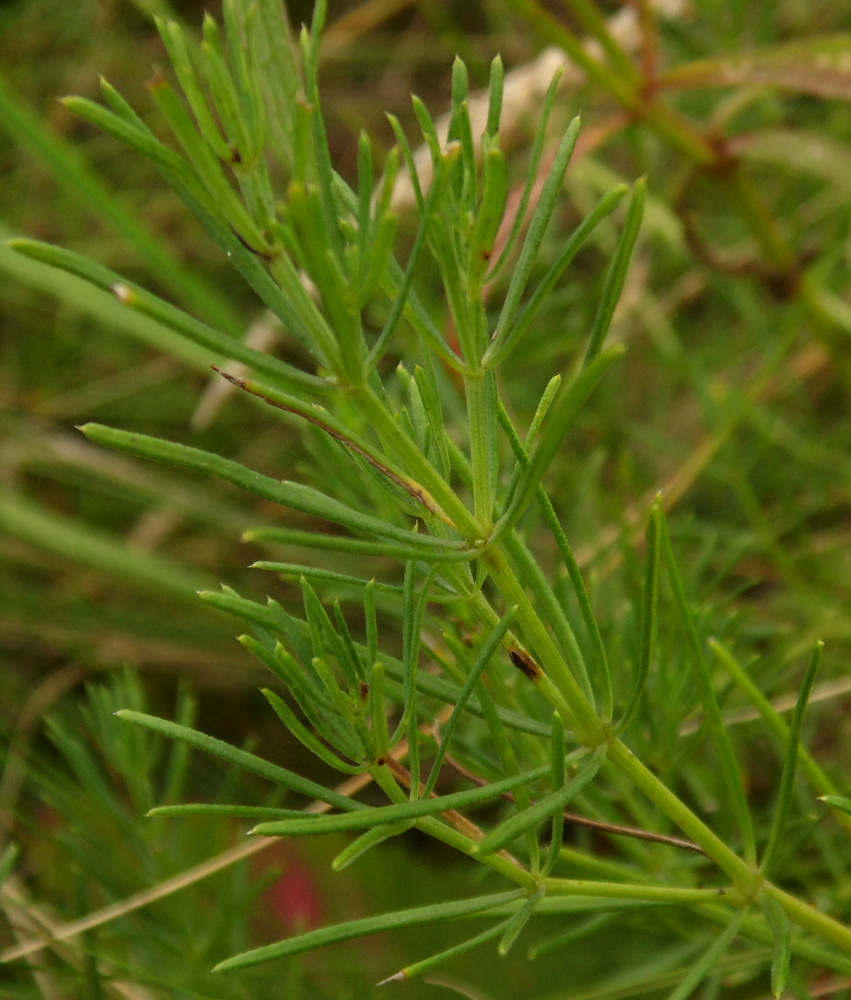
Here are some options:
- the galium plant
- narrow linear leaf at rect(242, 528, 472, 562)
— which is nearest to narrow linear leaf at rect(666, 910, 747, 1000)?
the galium plant

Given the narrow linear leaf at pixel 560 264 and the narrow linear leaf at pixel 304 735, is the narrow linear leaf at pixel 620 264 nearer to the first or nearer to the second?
the narrow linear leaf at pixel 560 264

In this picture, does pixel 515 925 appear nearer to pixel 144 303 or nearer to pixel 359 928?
pixel 359 928

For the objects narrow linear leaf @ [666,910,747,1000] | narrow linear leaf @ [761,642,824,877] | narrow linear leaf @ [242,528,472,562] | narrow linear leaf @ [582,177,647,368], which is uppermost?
narrow linear leaf @ [582,177,647,368]

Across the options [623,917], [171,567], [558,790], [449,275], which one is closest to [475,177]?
[449,275]

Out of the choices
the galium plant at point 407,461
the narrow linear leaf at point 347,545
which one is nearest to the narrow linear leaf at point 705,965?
the galium plant at point 407,461

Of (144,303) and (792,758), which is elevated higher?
(144,303)

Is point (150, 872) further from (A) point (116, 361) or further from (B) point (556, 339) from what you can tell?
(A) point (116, 361)

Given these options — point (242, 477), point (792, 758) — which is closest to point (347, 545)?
point (242, 477)

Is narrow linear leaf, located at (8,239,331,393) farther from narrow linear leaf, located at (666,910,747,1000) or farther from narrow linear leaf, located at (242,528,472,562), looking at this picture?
narrow linear leaf, located at (666,910,747,1000)
